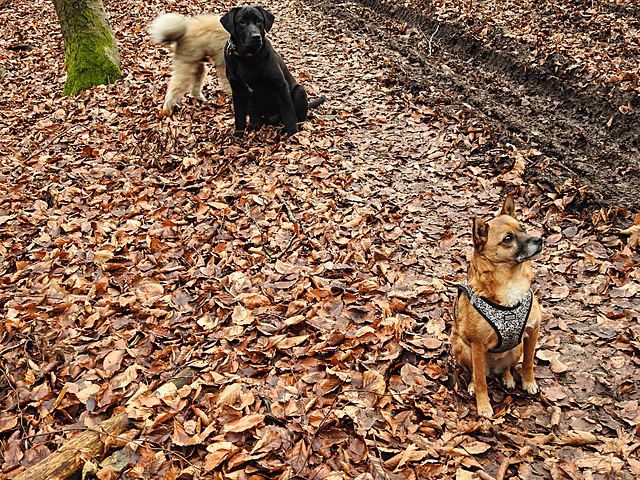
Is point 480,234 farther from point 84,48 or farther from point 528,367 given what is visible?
point 84,48

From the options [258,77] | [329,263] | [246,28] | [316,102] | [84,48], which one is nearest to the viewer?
[329,263]

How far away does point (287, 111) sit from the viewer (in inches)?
297

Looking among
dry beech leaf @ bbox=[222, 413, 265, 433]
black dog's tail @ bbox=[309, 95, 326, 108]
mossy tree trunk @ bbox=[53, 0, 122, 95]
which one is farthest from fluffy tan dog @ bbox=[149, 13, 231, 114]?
dry beech leaf @ bbox=[222, 413, 265, 433]

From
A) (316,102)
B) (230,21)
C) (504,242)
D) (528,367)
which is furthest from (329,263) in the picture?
(316,102)

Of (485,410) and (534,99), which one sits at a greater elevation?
(534,99)

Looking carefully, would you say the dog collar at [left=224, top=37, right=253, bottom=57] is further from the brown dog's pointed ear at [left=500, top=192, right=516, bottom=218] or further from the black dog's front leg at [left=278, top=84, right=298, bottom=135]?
the brown dog's pointed ear at [left=500, top=192, right=516, bottom=218]

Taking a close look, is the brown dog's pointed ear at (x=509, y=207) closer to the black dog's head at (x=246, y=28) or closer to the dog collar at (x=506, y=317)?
the dog collar at (x=506, y=317)

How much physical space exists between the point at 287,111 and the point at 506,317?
5.50 m

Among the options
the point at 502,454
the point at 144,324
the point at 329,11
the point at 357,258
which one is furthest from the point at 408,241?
the point at 329,11

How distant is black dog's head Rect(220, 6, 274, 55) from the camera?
6.52 m

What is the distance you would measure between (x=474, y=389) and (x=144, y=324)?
3069mm

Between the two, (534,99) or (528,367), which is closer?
(528,367)

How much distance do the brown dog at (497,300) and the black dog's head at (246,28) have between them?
4.80 metres

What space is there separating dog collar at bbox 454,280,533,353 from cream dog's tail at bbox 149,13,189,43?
24.6 feet
